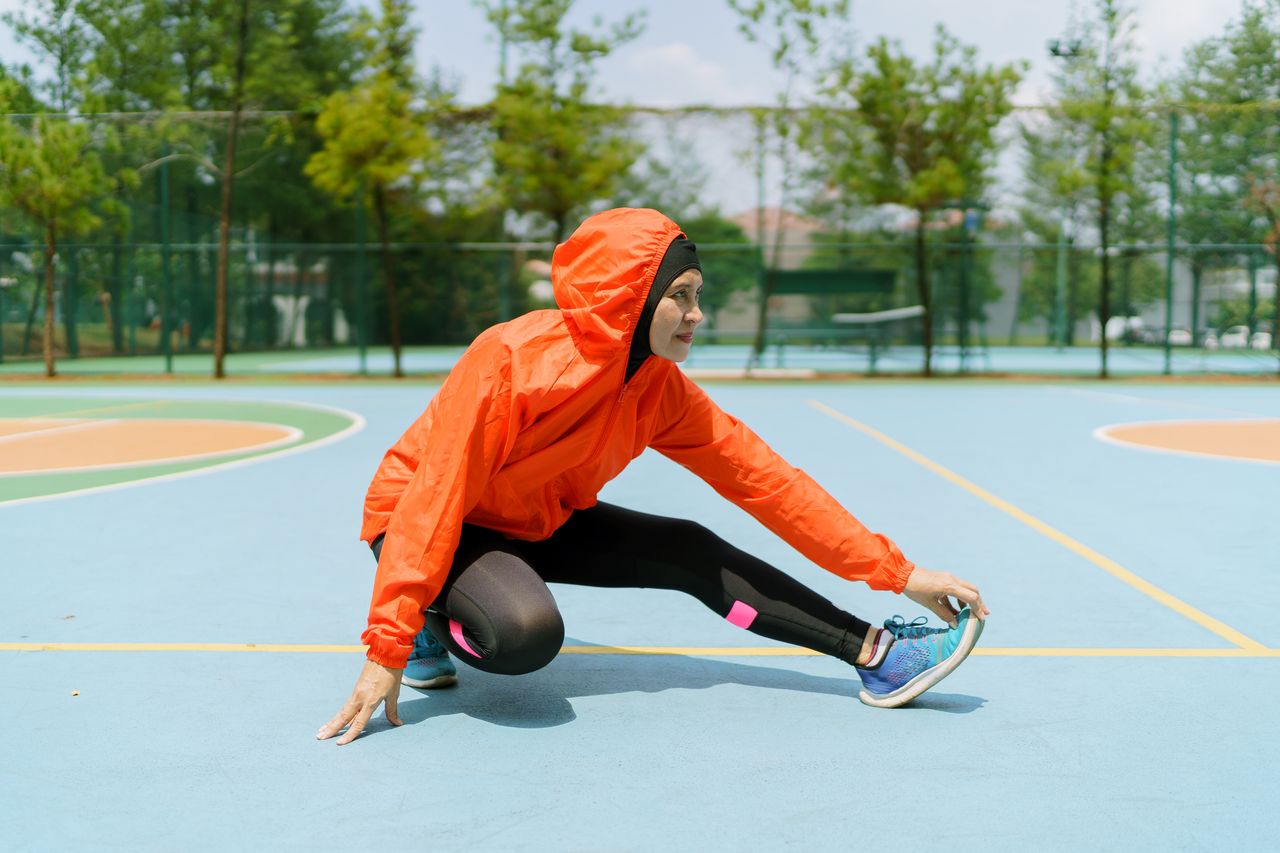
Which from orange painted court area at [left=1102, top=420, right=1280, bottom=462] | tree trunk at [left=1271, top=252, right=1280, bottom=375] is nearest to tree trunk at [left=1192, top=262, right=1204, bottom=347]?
tree trunk at [left=1271, top=252, right=1280, bottom=375]

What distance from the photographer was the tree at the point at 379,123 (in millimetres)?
17453

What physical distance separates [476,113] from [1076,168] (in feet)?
30.1

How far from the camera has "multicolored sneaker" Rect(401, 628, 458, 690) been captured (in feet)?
10.9

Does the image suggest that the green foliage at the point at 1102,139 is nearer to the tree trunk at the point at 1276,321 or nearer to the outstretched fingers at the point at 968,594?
the tree trunk at the point at 1276,321

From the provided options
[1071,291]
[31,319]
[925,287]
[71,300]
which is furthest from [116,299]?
[1071,291]

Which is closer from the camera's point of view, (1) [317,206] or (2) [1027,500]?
(2) [1027,500]

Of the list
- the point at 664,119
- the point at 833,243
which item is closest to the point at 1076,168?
the point at 833,243

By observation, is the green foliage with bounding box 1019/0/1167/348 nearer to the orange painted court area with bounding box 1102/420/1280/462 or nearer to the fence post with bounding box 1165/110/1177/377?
the fence post with bounding box 1165/110/1177/377

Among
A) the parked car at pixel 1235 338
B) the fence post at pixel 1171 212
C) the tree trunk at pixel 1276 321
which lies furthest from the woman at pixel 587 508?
the parked car at pixel 1235 338

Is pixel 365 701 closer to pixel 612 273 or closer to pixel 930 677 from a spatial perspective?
pixel 612 273

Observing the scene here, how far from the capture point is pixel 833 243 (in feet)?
64.3

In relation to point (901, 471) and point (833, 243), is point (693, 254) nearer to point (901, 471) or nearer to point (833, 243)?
point (901, 471)

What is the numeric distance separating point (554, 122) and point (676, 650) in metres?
15.3

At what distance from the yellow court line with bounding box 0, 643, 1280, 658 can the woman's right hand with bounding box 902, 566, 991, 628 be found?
68cm
